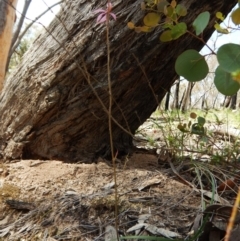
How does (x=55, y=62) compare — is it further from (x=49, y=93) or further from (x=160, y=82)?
(x=160, y=82)

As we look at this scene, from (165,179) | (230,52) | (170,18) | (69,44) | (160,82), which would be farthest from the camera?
(160,82)

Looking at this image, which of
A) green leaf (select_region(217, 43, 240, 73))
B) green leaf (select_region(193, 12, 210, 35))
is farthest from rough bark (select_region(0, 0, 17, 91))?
green leaf (select_region(217, 43, 240, 73))

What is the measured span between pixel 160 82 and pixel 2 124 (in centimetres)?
74

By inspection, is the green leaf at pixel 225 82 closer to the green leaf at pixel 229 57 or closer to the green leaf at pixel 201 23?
the green leaf at pixel 229 57

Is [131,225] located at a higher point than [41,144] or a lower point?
lower

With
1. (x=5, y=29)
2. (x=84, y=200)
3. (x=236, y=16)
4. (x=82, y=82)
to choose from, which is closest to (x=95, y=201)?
(x=84, y=200)

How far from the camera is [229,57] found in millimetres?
676

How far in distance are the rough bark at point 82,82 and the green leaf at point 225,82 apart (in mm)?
698

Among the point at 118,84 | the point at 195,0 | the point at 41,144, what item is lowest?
the point at 41,144

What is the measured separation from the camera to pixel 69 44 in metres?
1.51

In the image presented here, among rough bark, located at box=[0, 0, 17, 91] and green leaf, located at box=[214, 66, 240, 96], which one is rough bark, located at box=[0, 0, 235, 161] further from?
rough bark, located at box=[0, 0, 17, 91]

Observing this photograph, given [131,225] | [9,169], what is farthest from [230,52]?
[9,169]

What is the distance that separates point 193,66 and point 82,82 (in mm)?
736

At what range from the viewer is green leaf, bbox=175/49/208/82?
0.87 meters
